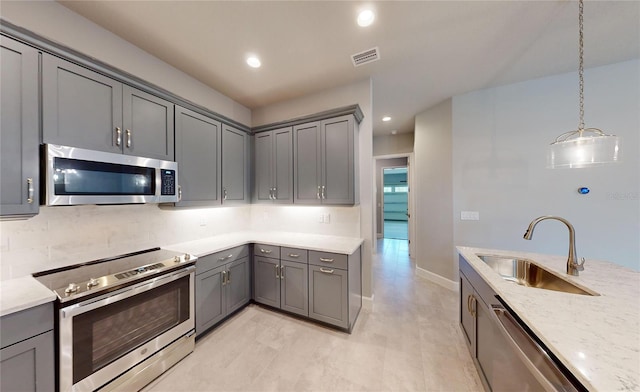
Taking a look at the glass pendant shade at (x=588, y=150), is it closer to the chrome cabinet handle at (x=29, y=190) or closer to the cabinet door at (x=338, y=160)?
the cabinet door at (x=338, y=160)

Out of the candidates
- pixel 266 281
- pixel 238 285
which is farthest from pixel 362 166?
pixel 238 285

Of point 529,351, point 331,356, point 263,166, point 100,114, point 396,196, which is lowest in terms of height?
point 331,356

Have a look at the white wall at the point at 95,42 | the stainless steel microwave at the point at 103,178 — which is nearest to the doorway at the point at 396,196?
the white wall at the point at 95,42

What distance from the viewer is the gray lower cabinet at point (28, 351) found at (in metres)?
1.06

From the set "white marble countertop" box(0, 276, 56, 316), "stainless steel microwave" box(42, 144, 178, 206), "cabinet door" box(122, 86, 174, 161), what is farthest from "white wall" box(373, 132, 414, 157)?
"white marble countertop" box(0, 276, 56, 316)

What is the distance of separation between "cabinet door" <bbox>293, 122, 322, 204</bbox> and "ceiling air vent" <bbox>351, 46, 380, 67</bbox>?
0.80m

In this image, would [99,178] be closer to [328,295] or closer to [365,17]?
[328,295]

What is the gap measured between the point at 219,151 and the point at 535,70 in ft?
13.6

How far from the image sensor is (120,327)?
147cm

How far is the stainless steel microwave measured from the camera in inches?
52.9

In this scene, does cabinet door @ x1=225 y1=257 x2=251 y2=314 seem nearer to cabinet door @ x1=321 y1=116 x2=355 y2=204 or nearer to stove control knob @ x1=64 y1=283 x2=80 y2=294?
stove control knob @ x1=64 y1=283 x2=80 y2=294

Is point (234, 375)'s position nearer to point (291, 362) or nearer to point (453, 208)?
point (291, 362)

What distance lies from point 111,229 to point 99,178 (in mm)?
599

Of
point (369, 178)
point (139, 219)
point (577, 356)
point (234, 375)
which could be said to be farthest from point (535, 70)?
point (139, 219)
